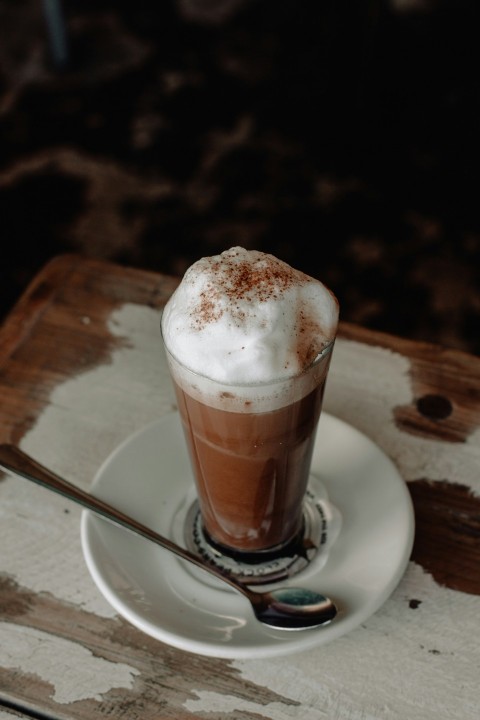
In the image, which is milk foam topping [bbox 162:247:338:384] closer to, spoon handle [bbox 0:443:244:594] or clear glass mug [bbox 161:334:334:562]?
clear glass mug [bbox 161:334:334:562]

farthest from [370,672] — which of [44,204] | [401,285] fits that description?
[44,204]

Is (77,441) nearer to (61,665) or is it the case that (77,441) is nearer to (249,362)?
(61,665)

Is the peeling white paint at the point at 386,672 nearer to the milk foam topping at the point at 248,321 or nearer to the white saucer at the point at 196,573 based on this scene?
the white saucer at the point at 196,573

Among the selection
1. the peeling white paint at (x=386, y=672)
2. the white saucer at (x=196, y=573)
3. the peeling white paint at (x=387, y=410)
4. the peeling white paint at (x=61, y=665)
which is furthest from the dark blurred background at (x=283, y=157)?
the peeling white paint at (x=61, y=665)

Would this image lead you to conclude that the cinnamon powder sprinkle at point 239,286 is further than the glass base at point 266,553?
No

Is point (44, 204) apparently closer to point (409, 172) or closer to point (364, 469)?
point (409, 172)

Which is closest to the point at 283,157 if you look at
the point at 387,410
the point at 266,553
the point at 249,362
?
the point at 387,410
